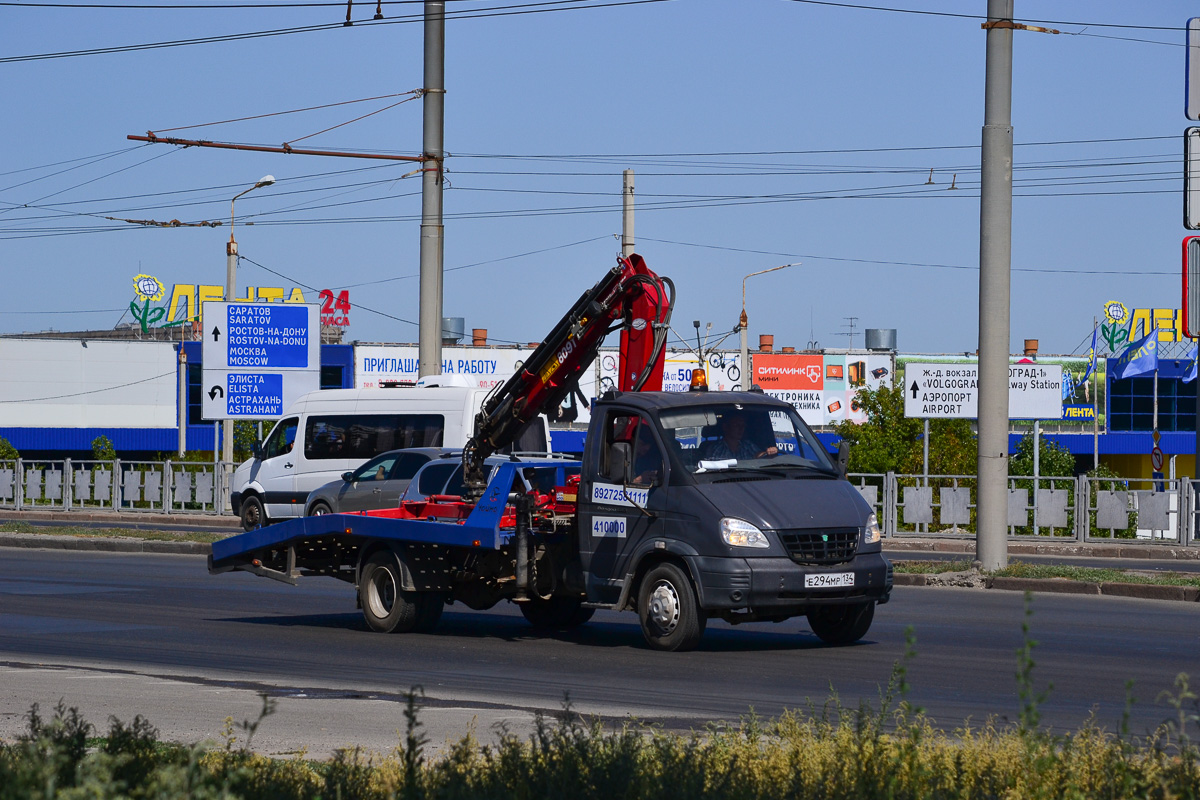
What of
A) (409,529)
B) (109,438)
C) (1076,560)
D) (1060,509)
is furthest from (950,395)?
(109,438)

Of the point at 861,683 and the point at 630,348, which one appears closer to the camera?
the point at 861,683

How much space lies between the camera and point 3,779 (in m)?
4.50

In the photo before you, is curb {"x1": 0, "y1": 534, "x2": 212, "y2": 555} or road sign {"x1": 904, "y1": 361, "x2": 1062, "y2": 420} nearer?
curb {"x1": 0, "y1": 534, "x2": 212, "y2": 555}

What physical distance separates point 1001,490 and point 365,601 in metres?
8.57

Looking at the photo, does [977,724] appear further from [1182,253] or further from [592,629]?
[1182,253]

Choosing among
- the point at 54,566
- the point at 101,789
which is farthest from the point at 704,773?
the point at 54,566

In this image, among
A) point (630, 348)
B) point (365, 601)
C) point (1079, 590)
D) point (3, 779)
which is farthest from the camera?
point (1079, 590)

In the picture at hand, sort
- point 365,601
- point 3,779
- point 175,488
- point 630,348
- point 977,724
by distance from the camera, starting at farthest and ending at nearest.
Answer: point 175,488 → point 630,348 → point 365,601 → point 977,724 → point 3,779

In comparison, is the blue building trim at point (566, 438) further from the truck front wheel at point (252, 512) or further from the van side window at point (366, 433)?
the van side window at point (366, 433)

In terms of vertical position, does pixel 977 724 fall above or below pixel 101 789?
below

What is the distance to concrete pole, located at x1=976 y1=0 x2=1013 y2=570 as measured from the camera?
18781 millimetres

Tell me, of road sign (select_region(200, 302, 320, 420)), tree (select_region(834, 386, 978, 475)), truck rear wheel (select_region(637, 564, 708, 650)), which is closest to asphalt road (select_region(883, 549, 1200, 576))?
truck rear wheel (select_region(637, 564, 708, 650))

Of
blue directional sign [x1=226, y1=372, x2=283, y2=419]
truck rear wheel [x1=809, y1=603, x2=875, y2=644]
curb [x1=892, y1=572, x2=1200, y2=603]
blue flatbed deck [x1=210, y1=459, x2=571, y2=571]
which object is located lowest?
curb [x1=892, y1=572, x2=1200, y2=603]

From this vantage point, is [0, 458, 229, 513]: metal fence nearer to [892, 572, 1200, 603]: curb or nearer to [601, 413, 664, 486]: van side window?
[892, 572, 1200, 603]: curb
